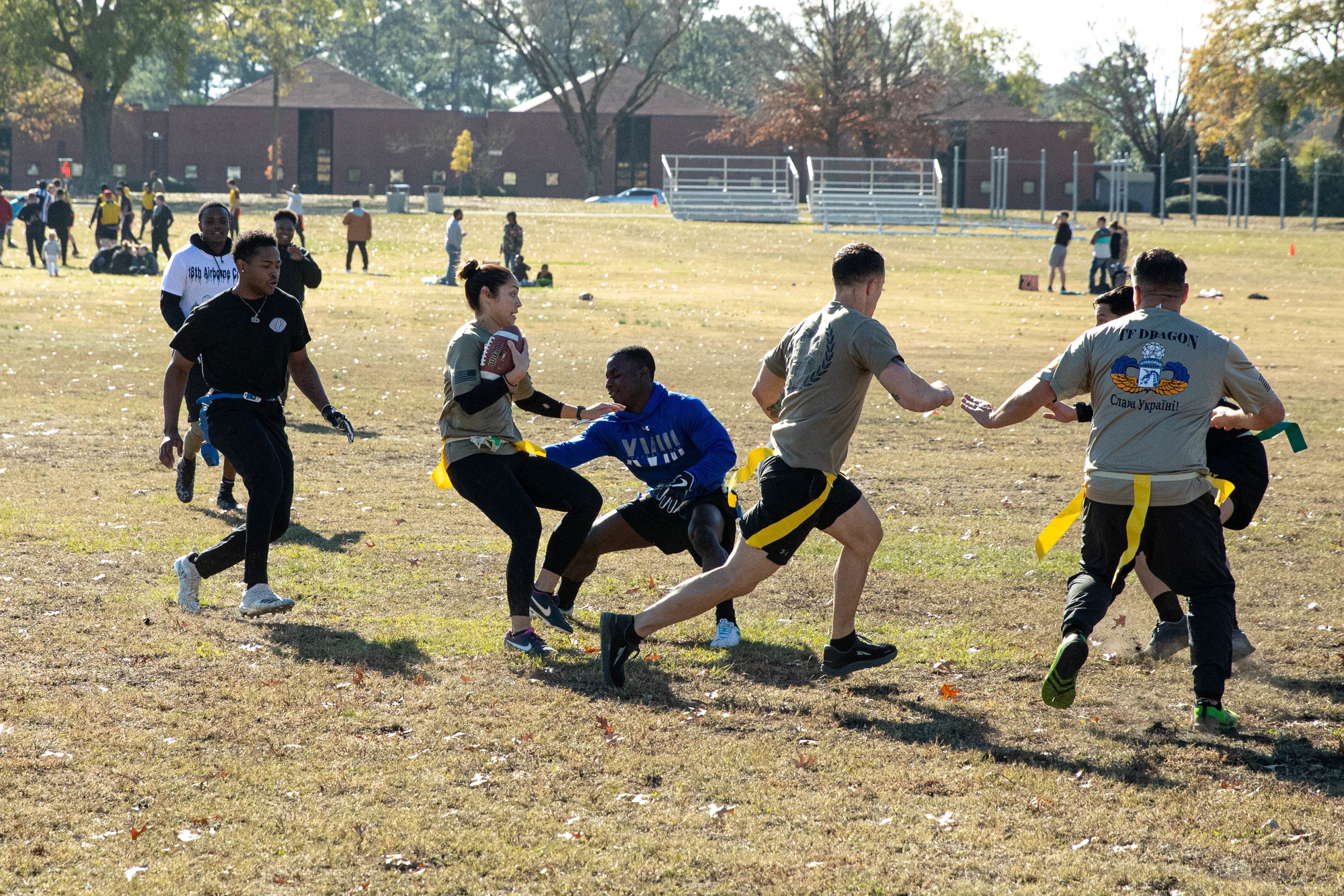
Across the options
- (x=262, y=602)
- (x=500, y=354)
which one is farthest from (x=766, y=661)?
(x=262, y=602)

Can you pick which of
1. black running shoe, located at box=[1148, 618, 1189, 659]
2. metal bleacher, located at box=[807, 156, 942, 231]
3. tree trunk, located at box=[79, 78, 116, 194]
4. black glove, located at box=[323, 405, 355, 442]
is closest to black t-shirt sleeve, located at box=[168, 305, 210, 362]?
black glove, located at box=[323, 405, 355, 442]

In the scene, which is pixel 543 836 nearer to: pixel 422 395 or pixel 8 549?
pixel 8 549

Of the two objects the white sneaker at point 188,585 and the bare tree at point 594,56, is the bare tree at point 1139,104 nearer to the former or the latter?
the bare tree at point 594,56

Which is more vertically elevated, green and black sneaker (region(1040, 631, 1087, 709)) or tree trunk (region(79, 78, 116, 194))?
tree trunk (region(79, 78, 116, 194))

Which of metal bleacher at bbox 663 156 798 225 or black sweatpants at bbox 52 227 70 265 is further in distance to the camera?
metal bleacher at bbox 663 156 798 225

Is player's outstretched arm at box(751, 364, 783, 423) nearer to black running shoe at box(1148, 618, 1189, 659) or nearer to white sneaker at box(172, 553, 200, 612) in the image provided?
black running shoe at box(1148, 618, 1189, 659)

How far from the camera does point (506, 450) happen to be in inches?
251

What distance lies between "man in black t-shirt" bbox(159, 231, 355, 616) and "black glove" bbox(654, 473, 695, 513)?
1.68 m

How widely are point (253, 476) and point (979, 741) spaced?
3616 millimetres

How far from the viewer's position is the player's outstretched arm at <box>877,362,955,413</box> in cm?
505

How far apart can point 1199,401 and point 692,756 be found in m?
2.30

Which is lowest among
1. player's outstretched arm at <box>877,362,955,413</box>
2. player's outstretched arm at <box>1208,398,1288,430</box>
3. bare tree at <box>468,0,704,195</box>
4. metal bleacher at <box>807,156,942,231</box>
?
player's outstretched arm at <box>1208,398,1288,430</box>

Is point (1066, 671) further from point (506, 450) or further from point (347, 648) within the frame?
point (347, 648)

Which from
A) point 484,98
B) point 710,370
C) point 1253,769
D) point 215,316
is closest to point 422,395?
point 710,370
